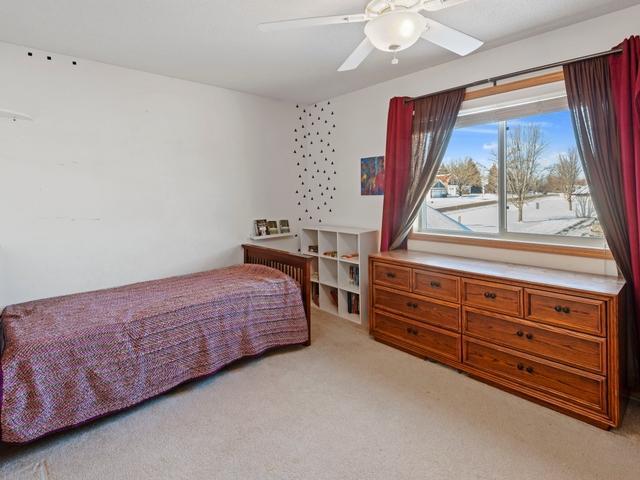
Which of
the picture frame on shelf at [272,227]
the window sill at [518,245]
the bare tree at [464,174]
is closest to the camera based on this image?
the window sill at [518,245]

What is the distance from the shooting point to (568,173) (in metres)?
2.58

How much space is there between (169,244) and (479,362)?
273 centimetres

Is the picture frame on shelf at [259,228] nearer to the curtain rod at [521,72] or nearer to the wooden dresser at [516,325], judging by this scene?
the wooden dresser at [516,325]

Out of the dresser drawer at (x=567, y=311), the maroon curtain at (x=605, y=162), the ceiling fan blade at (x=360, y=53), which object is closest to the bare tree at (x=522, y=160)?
the maroon curtain at (x=605, y=162)

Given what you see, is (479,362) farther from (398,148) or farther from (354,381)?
(398,148)

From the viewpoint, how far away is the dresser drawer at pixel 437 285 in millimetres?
2617

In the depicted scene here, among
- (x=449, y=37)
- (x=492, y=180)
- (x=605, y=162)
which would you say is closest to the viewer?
(x=449, y=37)

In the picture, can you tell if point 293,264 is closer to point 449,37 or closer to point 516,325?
point 516,325

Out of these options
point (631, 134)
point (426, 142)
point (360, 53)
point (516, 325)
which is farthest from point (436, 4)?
point (516, 325)

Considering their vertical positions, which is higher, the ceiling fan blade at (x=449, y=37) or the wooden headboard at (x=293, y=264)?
the ceiling fan blade at (x=449, y=37)

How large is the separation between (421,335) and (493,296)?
677 mm

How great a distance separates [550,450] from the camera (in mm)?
1852

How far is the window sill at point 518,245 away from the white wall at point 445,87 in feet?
0.13

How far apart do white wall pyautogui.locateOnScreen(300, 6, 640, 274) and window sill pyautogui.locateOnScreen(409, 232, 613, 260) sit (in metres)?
0.04
